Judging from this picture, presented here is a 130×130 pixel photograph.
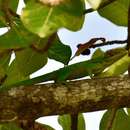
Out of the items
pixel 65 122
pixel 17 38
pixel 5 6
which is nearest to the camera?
pixel 5 6

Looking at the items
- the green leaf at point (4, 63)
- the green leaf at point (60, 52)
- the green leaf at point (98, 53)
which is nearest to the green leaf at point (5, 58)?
the green leaf at point (4, 63)

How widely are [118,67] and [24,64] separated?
274 millimetres

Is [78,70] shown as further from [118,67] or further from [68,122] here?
[68,122]

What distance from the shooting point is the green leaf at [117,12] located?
1.34 meters

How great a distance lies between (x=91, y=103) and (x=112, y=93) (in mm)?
51

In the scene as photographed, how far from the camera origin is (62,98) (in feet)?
3.96

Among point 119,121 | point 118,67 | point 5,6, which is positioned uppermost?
point 5,6

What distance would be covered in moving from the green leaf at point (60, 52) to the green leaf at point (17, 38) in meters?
0.13

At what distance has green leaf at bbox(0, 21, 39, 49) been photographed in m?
1.26

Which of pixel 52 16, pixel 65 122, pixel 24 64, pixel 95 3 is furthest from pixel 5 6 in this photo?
pixel 65 122

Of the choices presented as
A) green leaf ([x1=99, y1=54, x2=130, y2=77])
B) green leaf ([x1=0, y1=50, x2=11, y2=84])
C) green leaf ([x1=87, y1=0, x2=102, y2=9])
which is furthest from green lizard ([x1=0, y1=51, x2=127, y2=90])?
green leaf ([x1=87, y1=0, x2=102, y2=9])

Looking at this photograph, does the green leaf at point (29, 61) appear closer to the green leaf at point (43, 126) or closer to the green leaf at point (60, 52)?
the green leaf at point (60, 52)

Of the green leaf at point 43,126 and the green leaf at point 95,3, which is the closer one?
the green leaf at point 95,3

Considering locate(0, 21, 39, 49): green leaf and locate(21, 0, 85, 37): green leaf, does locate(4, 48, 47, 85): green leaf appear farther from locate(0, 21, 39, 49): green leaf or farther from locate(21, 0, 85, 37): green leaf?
locate(21, 0, 85, 37): green leaf
